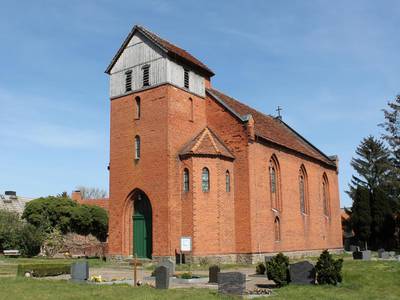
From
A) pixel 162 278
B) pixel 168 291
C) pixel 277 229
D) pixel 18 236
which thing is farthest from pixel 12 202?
pixel 168 291

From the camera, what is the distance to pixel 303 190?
41.0 meters

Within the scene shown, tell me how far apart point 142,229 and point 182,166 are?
5289mm

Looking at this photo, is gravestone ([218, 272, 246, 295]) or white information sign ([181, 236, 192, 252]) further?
white information sign ([181, 236, 192, 252])

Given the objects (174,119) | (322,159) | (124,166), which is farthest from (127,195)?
(322,159)

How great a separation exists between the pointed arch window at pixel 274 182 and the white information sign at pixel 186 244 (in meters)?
8.92

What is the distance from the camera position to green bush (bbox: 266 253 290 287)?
18047mm

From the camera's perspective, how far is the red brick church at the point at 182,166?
2950 centimetres

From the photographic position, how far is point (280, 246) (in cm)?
3438

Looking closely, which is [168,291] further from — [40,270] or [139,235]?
[139,235]

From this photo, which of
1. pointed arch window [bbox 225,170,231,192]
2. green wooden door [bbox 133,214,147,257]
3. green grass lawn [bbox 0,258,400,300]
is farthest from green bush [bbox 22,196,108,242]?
green grass lawn [bbox 0,258,400,300]

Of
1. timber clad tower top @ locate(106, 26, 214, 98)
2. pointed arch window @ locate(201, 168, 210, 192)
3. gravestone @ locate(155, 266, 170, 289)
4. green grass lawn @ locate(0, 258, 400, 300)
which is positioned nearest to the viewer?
green grass lawn @ locate(0, 258, 400, 300)

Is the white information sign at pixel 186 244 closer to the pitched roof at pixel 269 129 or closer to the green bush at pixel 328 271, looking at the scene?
the pitched roof at pixel 269 129

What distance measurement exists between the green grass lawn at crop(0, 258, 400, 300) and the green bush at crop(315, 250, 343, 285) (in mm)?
368

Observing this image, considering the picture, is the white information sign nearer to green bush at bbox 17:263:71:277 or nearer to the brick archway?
the brick archway
